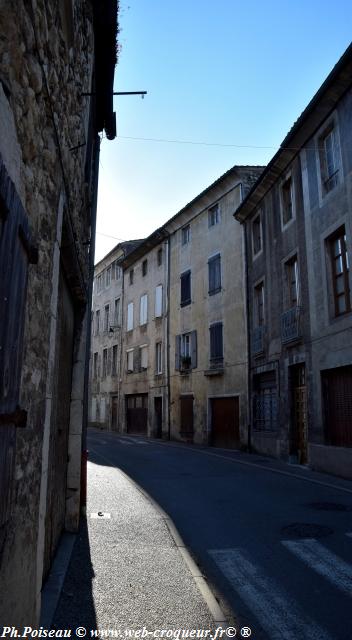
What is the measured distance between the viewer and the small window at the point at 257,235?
720 inches

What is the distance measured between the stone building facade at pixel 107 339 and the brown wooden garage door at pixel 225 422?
12321 mm

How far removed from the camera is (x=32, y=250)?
8.10ft

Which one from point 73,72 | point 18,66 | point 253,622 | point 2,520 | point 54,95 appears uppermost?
point 73,72

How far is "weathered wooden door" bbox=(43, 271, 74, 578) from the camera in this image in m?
4.46

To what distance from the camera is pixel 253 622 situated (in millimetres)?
3576

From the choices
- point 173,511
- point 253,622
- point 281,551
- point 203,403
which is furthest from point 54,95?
point 203,403

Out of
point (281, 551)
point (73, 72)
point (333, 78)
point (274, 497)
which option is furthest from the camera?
point (333, 78)

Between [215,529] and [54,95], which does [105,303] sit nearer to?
[215,529]

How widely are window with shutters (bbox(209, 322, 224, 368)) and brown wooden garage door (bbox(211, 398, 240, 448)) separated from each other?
5.29 feet

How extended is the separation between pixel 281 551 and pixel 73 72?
205 inches

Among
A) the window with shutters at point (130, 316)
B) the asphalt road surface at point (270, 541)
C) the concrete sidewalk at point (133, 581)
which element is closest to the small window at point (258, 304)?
the asphalt road surface at point (270, 541)

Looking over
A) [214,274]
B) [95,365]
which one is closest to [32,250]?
[214,274]

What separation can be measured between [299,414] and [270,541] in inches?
364

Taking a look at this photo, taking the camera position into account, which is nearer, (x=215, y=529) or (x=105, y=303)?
(x=215, y=529)
